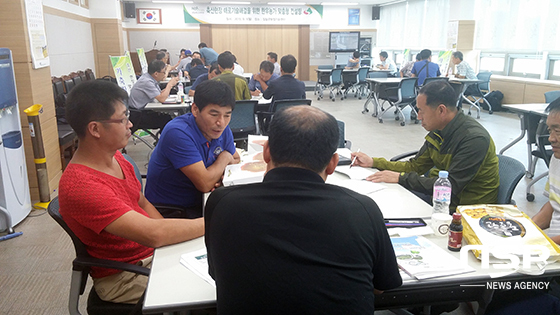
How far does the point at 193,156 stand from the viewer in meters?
2.23

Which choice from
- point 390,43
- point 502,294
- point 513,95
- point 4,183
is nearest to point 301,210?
point 502,294

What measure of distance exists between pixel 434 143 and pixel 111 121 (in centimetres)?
190

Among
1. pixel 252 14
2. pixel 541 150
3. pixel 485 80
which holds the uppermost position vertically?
pixel 252 14

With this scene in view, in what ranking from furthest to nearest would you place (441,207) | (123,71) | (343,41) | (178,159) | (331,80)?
(343,41) → (331,80) → (123,71) → (178,159) → (441,207)

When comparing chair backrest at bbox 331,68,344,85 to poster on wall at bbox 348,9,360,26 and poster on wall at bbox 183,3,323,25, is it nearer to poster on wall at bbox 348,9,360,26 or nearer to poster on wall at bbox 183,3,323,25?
poster on wall at bbox 183,3,323,25

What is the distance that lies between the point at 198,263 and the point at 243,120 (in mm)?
3387

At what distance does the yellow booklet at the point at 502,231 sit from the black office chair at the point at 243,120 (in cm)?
324

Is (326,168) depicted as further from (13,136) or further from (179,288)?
(13,136)

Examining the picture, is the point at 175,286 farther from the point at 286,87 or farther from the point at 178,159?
the point at 286,87

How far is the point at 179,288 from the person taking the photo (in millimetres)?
1359

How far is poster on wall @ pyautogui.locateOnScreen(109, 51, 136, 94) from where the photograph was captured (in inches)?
282

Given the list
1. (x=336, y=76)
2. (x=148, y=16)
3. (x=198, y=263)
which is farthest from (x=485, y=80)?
(x=148, y=16)

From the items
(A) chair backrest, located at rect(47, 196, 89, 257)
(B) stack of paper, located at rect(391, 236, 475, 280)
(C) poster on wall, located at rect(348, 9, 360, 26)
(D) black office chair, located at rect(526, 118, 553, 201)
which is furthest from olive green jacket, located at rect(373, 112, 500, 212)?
(C) poster on wall, located at rect(348, 9, 360, 26)

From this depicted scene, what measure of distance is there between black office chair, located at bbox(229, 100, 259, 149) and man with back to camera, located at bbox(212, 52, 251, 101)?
57 centimetres
